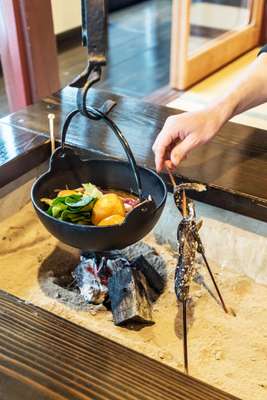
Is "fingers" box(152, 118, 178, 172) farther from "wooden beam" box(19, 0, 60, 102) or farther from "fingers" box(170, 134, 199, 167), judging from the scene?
"wooden beam" box(19, 0, 60, 102)

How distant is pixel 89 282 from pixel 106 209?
0.25m

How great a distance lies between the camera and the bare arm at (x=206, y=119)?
3.64ft

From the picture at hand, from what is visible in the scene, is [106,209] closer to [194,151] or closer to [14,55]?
[194,151]

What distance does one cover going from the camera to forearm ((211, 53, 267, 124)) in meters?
1.24

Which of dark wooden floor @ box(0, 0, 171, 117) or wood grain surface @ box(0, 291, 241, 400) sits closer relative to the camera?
wood grain surface @ box(0, 291, 241, 400)

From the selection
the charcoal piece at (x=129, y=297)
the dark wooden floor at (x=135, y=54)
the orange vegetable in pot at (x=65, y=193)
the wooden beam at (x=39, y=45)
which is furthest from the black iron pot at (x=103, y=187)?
the dark wooden floor at (x=135, y=54)

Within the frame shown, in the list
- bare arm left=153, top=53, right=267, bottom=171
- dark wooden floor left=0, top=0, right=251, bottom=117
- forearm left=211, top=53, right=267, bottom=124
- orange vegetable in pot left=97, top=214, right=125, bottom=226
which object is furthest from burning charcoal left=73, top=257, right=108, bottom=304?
dark wooden floor left=0, top=0, right=251, bottom=117

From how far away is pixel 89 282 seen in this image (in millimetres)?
1265

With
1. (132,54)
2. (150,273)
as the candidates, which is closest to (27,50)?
(150,273)

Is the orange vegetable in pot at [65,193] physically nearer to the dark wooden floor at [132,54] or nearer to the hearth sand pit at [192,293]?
the hearth sand pit at [192,293]

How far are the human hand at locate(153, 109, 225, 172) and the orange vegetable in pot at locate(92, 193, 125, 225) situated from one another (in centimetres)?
A: 13

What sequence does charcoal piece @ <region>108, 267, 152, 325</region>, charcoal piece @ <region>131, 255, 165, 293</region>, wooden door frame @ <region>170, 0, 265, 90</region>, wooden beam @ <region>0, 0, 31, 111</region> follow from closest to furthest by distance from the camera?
1. charcoal piece @ <region>108, 267, 152, 325</region>
2. charcoal piece @ <region>131, 255, 165, 293</region>
3. wooden beam @ <region>0, 0, 31, 111</region>
4. wooden door frame @ <region>170, 0, 265, 90</region>

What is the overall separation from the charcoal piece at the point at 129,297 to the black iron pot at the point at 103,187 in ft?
0.57

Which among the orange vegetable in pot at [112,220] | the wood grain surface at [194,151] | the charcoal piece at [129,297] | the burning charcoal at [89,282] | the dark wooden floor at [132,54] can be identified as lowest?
the dark wooden floor at [132,54]
